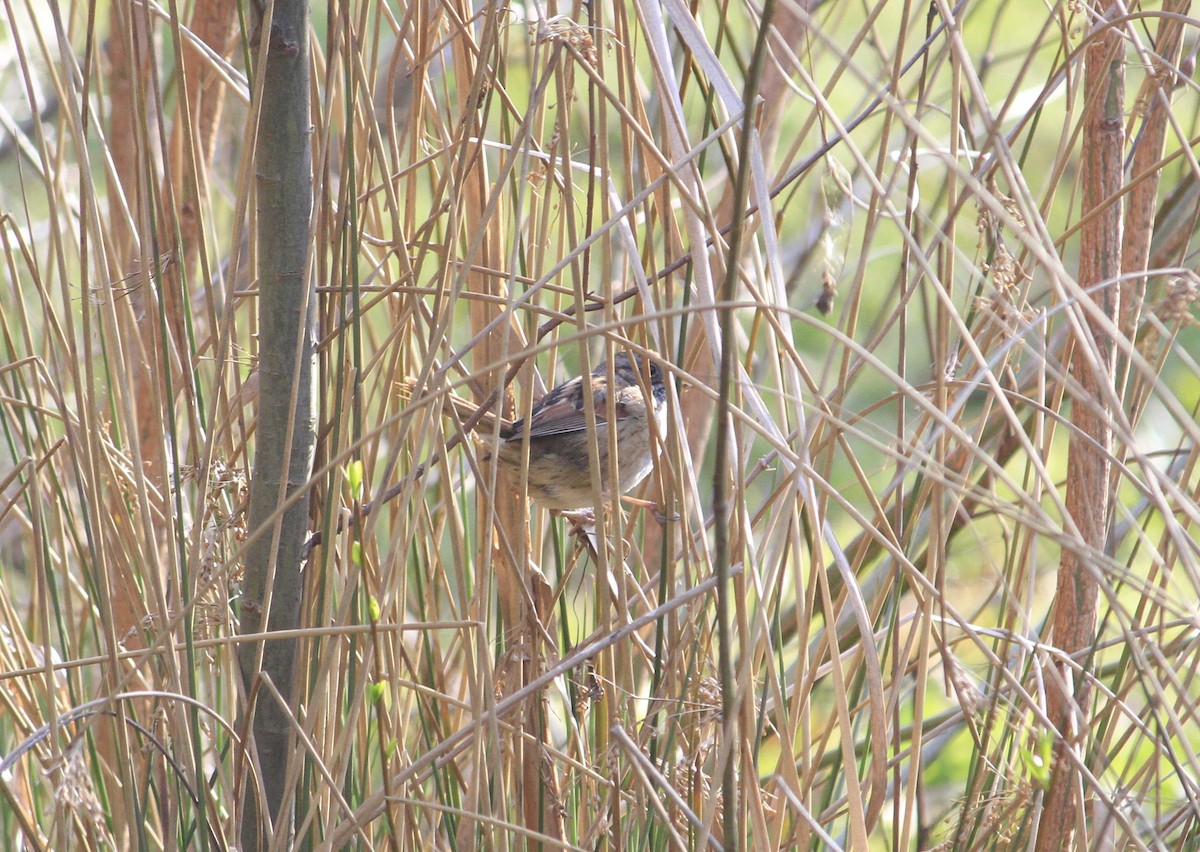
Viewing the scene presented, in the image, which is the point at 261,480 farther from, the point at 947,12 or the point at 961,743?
the point at 961,743

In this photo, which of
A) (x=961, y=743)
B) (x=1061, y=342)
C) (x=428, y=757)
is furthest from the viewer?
(x=961, y=743)

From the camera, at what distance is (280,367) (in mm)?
1271

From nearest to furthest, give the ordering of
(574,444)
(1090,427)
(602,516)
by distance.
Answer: (602,516)
(1090,427)
(574,444)

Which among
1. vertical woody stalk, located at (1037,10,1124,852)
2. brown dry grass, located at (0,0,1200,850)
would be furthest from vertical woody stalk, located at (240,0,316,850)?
vertical woody stalk, located at (1037,10,1124,852)

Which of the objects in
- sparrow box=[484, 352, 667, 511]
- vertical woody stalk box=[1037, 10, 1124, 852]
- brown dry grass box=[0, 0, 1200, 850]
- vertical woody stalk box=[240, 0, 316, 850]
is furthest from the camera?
sparrow box=[484, 352, 667, 511]

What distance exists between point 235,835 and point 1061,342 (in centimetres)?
163

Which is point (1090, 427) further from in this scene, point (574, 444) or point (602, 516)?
point (574, 444)

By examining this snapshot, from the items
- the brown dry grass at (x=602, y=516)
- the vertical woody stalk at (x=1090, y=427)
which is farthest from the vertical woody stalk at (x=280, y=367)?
the vertical woody stalk at (x=1090, y=427)

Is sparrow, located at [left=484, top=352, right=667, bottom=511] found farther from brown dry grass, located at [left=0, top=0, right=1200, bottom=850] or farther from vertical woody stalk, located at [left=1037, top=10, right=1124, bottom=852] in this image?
vertical woody stalk, located at [left=1037, top=10, right=1124, bottom=852]

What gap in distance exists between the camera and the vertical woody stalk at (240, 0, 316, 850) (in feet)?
3.96

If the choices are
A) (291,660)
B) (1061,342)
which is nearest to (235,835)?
(291,660)

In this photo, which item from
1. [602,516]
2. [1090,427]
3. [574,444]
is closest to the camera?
[602,516]

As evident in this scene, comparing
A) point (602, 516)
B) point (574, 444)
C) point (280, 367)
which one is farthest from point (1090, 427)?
point (574, 444)

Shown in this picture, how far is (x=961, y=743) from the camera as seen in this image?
3.78m
